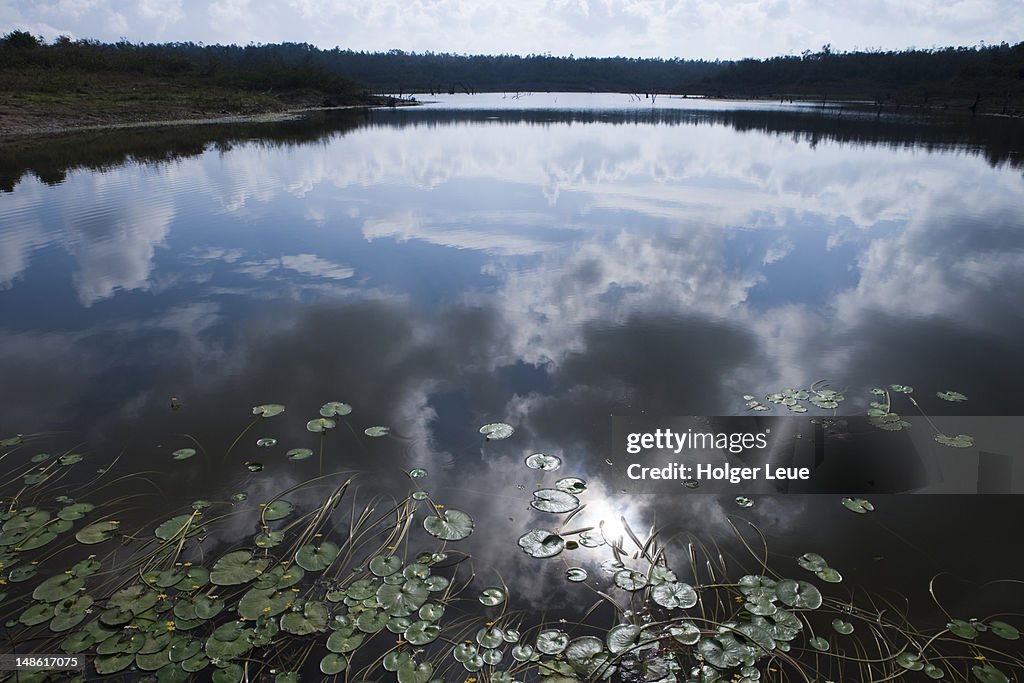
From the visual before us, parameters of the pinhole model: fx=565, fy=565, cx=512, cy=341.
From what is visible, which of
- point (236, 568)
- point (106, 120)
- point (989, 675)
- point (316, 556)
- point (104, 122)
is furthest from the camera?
point (106, 120)

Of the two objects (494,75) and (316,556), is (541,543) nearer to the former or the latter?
(316,556)

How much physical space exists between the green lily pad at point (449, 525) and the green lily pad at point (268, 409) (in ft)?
8.12

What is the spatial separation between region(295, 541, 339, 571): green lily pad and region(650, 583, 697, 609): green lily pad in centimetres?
230

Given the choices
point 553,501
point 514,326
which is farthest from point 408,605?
point 514,326

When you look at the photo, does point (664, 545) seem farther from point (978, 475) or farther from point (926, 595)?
point (978, 475)

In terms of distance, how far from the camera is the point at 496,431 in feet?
19.0

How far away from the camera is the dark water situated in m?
4.82

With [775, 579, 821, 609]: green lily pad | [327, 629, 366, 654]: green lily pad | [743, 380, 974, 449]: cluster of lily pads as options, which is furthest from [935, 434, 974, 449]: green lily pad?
[327, 629, 366, 654]: green lily pad

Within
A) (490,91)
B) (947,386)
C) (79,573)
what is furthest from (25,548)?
(490,91)

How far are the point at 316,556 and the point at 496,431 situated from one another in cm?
221

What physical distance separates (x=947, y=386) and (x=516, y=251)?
770 cm

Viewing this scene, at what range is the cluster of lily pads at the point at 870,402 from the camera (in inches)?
230

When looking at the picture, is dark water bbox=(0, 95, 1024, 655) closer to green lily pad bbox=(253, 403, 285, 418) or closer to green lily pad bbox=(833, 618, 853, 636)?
green lily pad bbox=(253, 403, 285, 418)

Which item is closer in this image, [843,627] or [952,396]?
[843,627]
